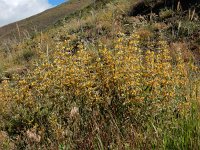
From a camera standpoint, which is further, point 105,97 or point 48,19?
point 48,19

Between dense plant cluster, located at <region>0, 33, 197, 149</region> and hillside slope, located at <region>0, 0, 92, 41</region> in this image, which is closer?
dense plant cluster, located at <region>0, 33, 197, 149</region>

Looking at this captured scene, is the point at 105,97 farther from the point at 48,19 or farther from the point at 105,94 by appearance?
the point at 48,19

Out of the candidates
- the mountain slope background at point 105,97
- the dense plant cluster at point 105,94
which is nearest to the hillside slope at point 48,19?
the mountain slope background at point 105,97

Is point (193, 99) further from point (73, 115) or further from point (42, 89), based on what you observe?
point (42, 89)

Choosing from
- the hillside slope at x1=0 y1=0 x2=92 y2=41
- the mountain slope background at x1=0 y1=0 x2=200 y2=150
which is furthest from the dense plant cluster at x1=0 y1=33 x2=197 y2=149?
the hillside slope at x1=0 y1=0 x2=92 y2=41

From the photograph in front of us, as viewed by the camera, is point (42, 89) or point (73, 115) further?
point (42, 89)

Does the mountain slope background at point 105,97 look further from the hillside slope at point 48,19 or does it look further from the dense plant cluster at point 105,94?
the hillside slope at point 48,19

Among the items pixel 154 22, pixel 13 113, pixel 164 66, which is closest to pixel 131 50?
pixel 164 66

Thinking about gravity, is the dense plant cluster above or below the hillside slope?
above

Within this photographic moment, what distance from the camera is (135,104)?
160 inches

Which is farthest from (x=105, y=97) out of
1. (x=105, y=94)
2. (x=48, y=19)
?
(x=48, y=19)

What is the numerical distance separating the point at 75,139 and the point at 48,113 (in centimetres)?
80

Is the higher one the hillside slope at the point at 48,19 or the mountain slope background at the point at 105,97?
the mountain slope background at the point at 105,97

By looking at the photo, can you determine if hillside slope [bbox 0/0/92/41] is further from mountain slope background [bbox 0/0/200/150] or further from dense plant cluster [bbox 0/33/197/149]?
dense plant cluster [bbox 0/33/197/149]
